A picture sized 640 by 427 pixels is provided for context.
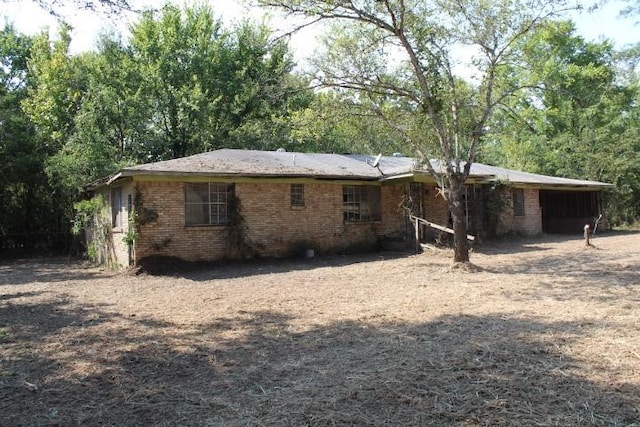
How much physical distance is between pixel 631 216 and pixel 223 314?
2993cm

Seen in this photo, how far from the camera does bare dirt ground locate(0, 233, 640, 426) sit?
11.9 feet

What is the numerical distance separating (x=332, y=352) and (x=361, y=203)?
11.4m

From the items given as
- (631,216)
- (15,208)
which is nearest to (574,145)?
(631,216)

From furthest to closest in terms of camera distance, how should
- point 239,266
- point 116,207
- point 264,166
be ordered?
1. point 264,166
2. point 116,207
3. point 239,266

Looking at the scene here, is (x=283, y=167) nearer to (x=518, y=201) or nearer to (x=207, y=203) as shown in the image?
(x=207, y=203)

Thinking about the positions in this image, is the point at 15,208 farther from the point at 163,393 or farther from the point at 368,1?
the point at 163,393

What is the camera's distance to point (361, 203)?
16297 millimetres

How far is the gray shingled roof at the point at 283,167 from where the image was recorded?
12.7 metres

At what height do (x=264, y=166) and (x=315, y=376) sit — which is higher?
(x=264, y=166)

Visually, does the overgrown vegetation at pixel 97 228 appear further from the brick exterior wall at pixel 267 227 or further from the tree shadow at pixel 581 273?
the tree shadow at pixel 581 273

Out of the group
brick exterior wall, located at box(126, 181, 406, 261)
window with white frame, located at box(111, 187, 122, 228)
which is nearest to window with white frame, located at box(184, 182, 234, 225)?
brick exterior wall, located at box(126, 181, 406, 261)

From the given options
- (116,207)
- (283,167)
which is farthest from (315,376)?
(116,207)

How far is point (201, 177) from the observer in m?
13.0

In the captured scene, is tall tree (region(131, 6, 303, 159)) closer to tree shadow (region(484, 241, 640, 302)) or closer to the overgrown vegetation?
the overgrown vegetation
